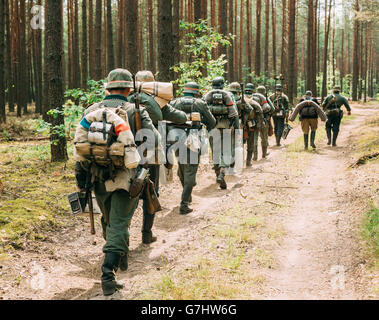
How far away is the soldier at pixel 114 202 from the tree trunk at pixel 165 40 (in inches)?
253

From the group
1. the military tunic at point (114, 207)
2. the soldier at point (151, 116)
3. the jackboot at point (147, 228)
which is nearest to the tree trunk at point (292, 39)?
the soldier at point (151, 116)

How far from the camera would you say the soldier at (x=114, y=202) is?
419cm

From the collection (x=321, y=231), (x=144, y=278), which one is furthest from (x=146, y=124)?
(x=321, y=231)

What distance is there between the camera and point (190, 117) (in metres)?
7.60

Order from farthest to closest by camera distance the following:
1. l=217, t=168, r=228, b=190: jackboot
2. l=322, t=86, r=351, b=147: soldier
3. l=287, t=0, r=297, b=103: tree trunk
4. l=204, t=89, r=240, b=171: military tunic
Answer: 1. l=287, t=0, r=297, b=103: tree trunk
2. l=322, t=86, r=351, b=147: soldier
3. l=204, t=89, r=240, b=171: military tunic
4. l=217, t=168, r=228, b=190: jackboot

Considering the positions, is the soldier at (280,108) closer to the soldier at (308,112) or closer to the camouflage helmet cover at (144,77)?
the soldier at (308,112)

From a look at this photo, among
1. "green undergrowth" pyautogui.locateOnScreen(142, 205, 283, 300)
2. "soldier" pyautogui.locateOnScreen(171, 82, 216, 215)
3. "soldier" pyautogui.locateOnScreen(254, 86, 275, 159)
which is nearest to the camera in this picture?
"green undergrowth" pyautogui.locateOnScreen(142, 205, 283, 300)

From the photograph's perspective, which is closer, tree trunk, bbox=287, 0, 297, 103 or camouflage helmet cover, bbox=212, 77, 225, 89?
camouflage helmet cover, bbox=212, 77, 225, 89

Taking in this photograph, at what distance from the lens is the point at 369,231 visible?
5.40m

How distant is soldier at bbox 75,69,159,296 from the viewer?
4191 mm

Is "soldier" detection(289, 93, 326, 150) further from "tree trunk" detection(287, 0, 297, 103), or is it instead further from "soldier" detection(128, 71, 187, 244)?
"tree trunk" detection(287, 0, 297, 103)

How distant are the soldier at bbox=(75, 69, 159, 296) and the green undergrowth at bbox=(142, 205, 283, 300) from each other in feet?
1.67

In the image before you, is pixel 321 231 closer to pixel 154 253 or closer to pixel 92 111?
pixel 154 253

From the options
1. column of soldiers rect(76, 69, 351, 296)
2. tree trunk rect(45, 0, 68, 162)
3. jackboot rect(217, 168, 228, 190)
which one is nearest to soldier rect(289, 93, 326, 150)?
column of soldiers rect(76, 69, 351, 296)
